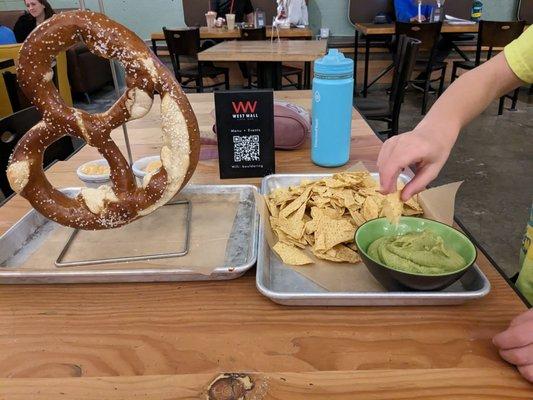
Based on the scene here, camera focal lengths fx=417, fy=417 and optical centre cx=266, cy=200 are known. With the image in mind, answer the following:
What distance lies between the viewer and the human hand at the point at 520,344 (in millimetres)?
543

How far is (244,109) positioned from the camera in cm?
108

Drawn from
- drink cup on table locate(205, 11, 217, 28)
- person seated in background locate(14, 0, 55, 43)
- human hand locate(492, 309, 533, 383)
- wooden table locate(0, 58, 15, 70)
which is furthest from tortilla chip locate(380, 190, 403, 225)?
drink cup on table locate(205, 11, 217, 28)

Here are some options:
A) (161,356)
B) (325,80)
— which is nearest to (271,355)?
(161,356)

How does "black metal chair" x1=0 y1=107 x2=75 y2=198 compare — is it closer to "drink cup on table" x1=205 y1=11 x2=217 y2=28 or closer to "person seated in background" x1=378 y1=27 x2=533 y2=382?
"person seated in background" x1=378 y1=27 x2=533 y2=382

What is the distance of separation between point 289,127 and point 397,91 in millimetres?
1757

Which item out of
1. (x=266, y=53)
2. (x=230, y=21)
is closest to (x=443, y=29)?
(x=230, y=21)

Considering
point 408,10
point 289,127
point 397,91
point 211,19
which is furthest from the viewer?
point 408,10

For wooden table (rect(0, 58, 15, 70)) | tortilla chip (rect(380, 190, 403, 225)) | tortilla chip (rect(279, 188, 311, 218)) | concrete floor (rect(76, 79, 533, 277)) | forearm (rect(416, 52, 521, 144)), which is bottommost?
concrete floor (rect(76, 79, 533, 277))

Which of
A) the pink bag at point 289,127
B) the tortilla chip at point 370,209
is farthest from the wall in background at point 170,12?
the tortilla chip at point 370,209

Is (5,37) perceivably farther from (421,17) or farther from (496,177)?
(496,177)

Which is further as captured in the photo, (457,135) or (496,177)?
Answer: (496,177)

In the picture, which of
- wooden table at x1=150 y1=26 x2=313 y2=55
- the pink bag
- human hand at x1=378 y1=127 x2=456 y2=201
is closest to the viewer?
human hand at x1=378 y1=127 x2=456 y2=201

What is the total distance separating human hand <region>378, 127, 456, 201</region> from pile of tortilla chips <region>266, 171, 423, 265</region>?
43 millimetres

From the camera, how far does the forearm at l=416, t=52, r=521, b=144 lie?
82 centimetres
